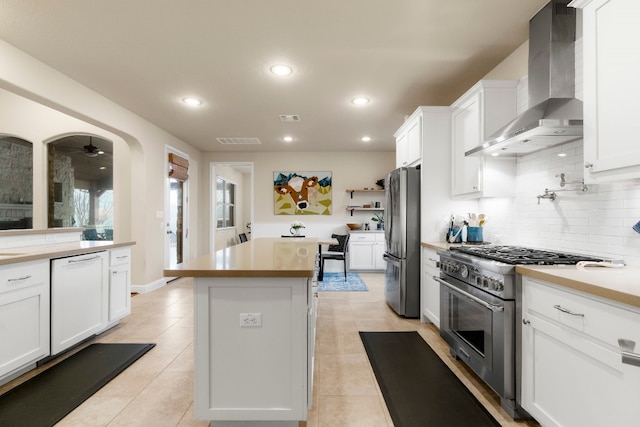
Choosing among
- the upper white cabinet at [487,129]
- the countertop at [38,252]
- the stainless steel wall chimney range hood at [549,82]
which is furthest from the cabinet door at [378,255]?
the countertop at [38,252]

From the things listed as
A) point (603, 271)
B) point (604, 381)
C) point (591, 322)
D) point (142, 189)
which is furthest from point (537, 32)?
point (142, 189)

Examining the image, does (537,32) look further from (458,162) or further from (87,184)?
(87,184)

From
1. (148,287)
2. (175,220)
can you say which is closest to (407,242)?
(148,287)

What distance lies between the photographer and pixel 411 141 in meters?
3.79

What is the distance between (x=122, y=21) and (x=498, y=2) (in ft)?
8.69

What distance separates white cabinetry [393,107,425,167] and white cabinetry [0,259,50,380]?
3.56 meters

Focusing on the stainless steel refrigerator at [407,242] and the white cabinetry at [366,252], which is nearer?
the stainless steel refrigerator at [407,242]

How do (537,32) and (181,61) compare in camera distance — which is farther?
(181,61)

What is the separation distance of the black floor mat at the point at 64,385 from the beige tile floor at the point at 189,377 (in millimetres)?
77

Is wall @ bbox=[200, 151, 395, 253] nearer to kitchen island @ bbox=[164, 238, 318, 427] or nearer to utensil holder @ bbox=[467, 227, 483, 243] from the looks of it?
utensil holder @ bbox=[467, 227, 483, 243]

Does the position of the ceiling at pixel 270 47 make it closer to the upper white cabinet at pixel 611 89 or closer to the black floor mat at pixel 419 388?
the upper white cabinet at pixel 611 89

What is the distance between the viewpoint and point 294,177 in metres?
6.91

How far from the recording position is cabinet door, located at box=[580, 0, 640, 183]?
143cm

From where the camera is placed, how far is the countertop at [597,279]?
117 centimetres
